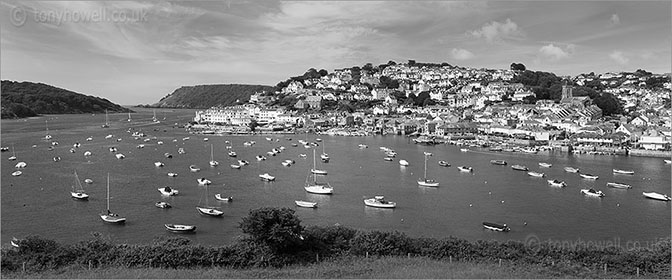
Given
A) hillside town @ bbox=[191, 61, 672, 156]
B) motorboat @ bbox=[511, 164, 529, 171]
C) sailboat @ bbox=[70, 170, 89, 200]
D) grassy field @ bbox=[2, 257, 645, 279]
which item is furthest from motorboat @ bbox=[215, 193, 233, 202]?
hillside town @ bbox=[191, 61, 672, 156]

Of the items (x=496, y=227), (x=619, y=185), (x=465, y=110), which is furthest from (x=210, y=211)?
(x=465, y=110)

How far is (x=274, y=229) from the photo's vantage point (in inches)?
241

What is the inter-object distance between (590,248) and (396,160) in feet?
45.7

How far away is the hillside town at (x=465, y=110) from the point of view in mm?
26812

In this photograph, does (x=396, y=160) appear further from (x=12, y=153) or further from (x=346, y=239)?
(x=12, y=153)

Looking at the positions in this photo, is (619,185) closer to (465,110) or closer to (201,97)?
(465,110)

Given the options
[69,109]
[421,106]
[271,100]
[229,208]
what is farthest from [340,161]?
[69,109]

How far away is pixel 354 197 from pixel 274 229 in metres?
6.85

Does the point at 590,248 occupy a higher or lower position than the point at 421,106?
lower

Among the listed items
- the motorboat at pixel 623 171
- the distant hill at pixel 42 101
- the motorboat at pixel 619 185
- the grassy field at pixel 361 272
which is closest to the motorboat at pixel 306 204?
the grassy field at pixel 361 272

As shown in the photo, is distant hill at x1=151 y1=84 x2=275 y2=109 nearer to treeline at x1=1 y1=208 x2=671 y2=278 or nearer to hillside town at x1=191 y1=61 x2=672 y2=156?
hillside town at x1=191 y1=61 x2=672 y2=156

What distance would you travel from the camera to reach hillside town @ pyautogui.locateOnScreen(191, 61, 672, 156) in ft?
88.0

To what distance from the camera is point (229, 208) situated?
37.4 feet

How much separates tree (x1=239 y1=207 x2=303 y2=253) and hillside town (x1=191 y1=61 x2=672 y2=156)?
20698 mm
